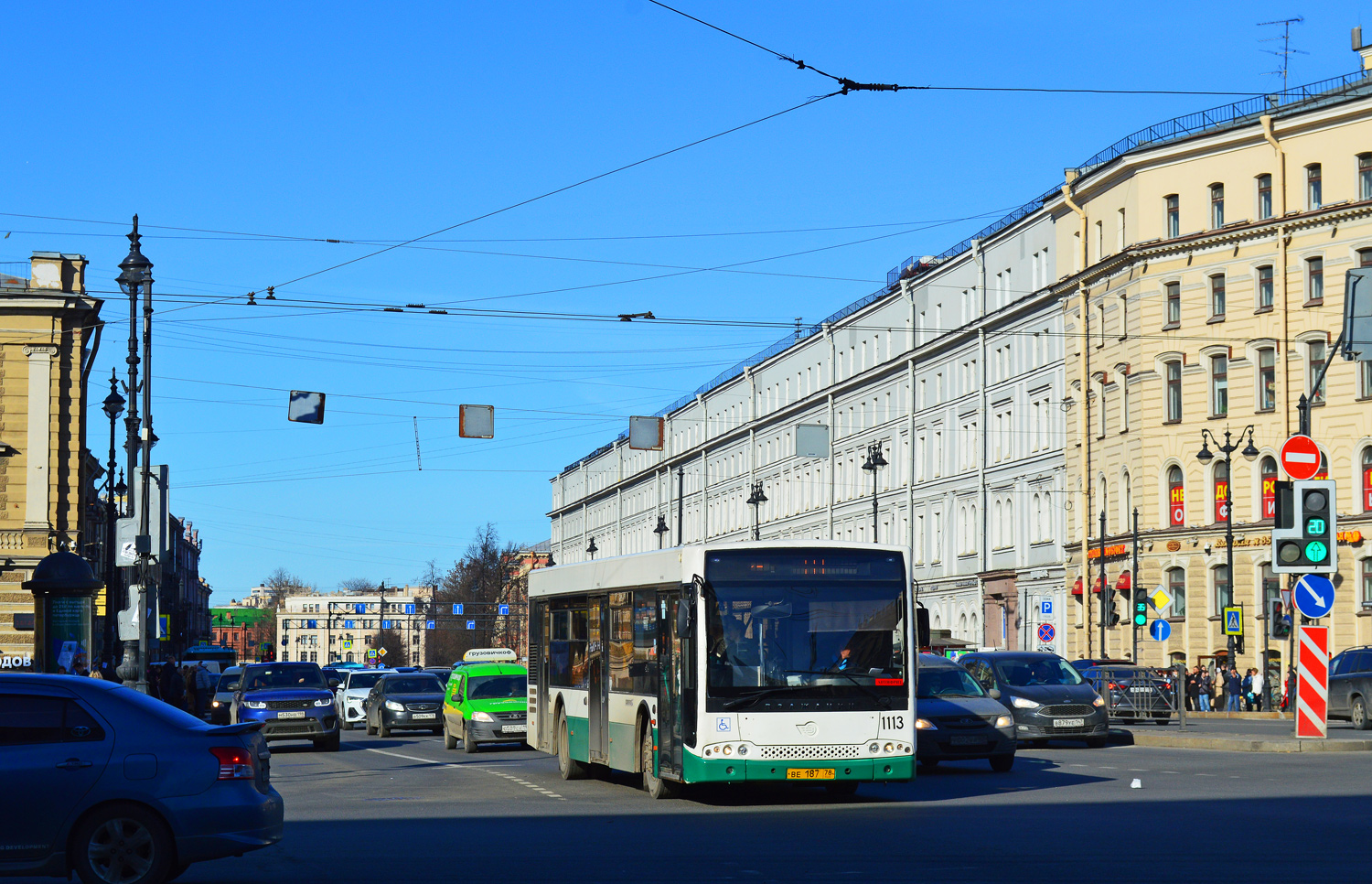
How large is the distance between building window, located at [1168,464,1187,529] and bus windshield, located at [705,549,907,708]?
1747 inches

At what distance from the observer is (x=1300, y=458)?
2784 centimetres

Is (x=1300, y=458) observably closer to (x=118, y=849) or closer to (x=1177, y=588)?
(x=118, y=849)

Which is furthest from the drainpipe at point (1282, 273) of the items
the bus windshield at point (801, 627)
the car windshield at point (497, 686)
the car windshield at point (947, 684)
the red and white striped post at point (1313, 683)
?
the bus windshield at point (801, 627)

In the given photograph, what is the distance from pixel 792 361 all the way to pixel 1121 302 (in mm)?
34993

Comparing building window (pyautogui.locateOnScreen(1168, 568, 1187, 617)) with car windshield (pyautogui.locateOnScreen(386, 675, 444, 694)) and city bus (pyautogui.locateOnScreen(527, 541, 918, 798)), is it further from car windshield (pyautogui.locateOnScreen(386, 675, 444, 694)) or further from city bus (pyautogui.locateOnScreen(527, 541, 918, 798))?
city bus (pyautogui.locateOnScreen(527, 541, 918, 798))

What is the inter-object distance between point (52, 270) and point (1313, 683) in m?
43.2

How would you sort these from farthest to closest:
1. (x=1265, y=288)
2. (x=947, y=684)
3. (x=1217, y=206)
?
(x=1217, y=206)
(x=1265, y=288)
(x=947, y=684)

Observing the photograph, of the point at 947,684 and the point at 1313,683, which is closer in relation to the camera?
the point at 947,684

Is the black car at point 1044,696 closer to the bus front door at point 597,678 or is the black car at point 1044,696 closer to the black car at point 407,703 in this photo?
the bus front door at point 597,678

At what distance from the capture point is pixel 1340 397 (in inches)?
2232

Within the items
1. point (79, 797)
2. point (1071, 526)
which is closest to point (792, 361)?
point (1071, 526)

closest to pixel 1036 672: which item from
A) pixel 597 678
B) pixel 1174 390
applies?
pixel 597 678

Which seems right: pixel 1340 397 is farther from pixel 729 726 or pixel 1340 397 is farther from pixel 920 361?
pixel 729 726

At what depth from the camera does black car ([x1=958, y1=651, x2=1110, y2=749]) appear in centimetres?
2864
